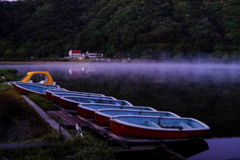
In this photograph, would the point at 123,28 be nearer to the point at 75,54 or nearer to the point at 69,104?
the point at 75,54

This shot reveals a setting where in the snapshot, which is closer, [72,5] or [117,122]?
[117,122]

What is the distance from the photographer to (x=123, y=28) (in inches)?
4412

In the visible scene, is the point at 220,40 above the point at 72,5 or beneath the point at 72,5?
beneath

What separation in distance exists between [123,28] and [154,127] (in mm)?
104945

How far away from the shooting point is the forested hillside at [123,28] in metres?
94.0

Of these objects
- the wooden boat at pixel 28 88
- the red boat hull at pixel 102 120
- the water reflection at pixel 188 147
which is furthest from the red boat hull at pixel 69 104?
the water reflection at pixel 188 147

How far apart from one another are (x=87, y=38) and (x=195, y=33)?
43272 millimetres

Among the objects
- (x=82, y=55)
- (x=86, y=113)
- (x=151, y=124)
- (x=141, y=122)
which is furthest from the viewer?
(x=82, y=55)

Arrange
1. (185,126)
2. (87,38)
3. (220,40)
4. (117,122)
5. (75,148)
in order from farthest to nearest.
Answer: (87,38) → (220,40) → (185,126) → (117,122) → (75,148)

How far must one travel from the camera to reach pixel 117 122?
910cm

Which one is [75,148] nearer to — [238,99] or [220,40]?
[238,99]

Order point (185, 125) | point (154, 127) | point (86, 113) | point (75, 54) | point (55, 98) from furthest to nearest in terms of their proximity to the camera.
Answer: point (75, 54) → point (55, 98) → point (86, 113) → point (185, 125) → point (154, 127)

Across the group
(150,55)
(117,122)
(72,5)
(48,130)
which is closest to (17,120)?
(48,130)

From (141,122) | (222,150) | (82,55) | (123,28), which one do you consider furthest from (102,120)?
(123,28)
